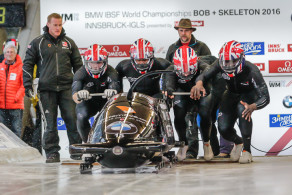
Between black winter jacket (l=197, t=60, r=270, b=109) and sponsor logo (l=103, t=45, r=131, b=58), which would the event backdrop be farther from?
black winter jacket (l=197, t=60, r=270, b=109)

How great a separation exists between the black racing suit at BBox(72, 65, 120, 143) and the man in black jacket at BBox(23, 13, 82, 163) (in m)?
0.66

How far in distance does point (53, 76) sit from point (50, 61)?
23 centimetres

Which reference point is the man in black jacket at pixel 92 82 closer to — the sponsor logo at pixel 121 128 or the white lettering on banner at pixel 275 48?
the sponsor logo at pixel 121 128

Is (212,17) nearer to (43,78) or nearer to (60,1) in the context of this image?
(60,1)

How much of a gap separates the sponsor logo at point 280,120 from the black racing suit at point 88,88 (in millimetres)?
3315

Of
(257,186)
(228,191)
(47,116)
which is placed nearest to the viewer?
(228,191)

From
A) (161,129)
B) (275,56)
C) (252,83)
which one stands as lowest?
(161,129)

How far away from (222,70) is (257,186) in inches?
106

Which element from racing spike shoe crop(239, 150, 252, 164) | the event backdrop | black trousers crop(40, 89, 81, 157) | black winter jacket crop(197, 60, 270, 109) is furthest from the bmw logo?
black trousers crop(40, 89, 81, 157)

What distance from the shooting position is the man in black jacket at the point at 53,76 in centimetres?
705

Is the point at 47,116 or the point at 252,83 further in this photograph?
the point at 47,116

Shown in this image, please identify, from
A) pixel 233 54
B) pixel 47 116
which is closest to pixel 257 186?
pixel 233 54

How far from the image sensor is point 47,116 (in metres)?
7.05

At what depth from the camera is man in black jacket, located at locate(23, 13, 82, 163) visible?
705 cm
